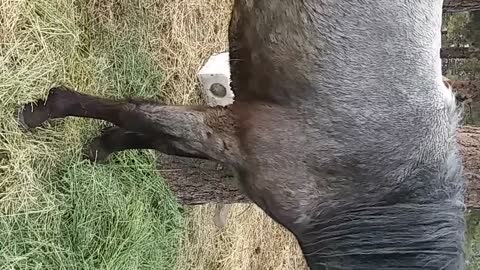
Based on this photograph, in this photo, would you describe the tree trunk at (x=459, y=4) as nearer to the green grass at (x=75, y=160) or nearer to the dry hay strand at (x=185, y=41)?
the dry hay strand at (x=185, y=41)

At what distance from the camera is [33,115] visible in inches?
101

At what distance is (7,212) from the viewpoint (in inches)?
98.5

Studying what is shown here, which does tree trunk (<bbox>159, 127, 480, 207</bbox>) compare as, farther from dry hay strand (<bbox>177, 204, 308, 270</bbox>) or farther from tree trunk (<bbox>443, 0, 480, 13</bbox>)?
tree trunk (<bbox>443, 0, 480, 13</bbox>)

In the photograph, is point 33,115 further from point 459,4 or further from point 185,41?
point 459,4

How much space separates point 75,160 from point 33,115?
0.91ft

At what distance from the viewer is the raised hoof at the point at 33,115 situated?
256cm

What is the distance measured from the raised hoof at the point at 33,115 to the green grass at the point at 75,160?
0.03 meters

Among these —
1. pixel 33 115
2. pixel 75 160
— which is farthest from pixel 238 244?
pixel 33 115

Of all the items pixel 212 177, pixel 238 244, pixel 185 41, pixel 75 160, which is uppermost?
pixel 185 41

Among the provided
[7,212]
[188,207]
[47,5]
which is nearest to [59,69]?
[47,5]

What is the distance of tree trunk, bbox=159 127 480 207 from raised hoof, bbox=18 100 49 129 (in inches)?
28.5

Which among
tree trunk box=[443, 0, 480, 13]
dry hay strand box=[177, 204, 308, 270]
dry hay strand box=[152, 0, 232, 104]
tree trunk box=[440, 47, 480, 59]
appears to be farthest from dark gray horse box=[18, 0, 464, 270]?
tree trunk box=[440, 47, 480, 59]

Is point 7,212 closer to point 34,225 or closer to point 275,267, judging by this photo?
point 34,225

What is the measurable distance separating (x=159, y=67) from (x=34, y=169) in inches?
36.0
